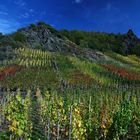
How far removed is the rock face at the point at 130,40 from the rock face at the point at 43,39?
158ft

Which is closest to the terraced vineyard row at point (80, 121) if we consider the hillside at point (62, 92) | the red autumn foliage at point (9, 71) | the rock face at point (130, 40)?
the hillside at point (62, 92)

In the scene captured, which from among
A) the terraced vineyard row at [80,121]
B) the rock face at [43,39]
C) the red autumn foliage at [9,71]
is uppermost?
the rock face at [43,39]

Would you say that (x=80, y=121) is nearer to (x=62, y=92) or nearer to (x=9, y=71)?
(x=62, y=92)

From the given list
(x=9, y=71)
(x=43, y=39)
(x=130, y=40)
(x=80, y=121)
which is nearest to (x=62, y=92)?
(x=80, y=121)

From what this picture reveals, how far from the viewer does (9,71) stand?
83812 mm

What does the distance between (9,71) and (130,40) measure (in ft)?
393

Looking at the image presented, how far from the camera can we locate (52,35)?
502ft

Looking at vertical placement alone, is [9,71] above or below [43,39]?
below

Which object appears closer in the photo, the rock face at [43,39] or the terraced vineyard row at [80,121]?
the terraced vineyard row at [80,121]

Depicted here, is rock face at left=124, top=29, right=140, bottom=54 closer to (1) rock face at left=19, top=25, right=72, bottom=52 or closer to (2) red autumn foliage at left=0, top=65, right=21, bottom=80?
(1) rock face at left=19, top=25, right=72, bottom=52

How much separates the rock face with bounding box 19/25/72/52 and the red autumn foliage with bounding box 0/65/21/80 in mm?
45105

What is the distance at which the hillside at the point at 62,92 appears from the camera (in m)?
35.1

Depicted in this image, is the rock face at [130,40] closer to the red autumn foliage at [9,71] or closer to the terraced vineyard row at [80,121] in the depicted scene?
the red autumn foliage at [9,71]

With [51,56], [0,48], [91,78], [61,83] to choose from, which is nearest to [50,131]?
[61,83]
